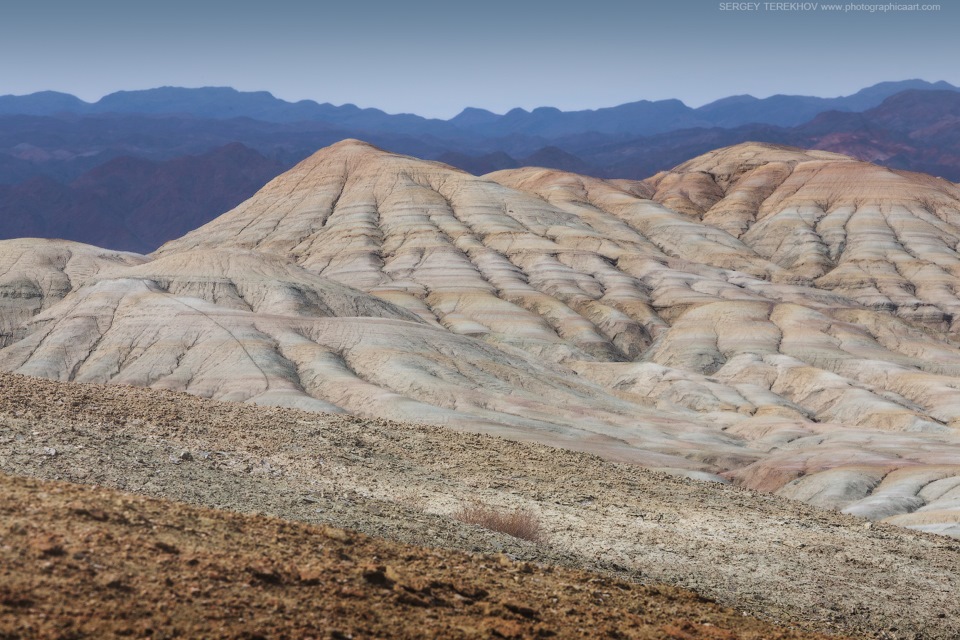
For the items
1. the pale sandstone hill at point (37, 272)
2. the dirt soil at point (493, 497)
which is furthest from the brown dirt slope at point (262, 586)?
the pale sandstone hill at point (37, 272)

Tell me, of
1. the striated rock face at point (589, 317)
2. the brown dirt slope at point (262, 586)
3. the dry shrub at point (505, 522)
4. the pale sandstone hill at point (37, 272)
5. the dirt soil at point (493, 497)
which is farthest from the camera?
the pale sandstone hill at point (37, 272)

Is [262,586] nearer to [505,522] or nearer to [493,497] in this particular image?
[505,522]

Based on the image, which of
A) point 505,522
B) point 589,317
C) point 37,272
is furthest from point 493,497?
point 589,317

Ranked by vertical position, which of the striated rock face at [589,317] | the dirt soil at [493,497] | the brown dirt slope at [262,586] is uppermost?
the brown dirt slope at [262,586]

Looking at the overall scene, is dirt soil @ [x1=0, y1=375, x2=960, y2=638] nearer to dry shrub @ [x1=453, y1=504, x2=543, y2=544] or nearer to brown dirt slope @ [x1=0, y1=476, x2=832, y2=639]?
dry shrub @ [x1=453, y1=504, x2=543, y2=544]

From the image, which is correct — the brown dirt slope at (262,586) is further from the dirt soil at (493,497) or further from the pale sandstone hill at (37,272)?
the pale sandstone hill at (37,272)

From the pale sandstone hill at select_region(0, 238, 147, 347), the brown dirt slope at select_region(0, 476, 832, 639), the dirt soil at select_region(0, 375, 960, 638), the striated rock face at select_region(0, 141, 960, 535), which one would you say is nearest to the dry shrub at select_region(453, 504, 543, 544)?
the dirt soil at select_region(0, 375, 960, 638)
